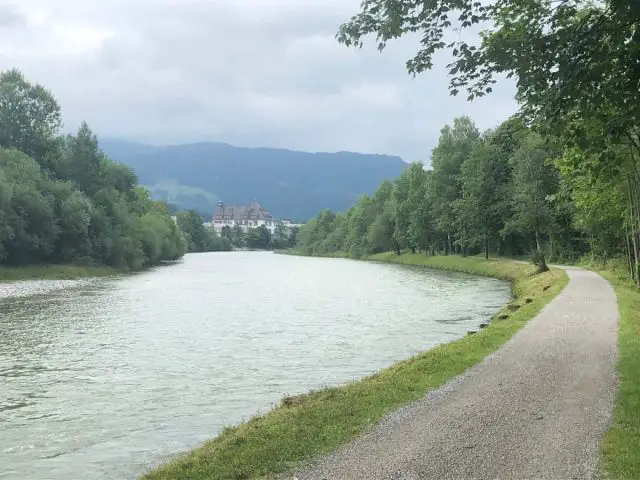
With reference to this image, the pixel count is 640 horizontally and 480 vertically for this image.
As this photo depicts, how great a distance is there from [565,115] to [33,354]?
18.8 m

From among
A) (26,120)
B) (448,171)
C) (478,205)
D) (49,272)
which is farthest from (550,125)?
(26,120)

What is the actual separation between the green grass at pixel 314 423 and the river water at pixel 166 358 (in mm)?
1692

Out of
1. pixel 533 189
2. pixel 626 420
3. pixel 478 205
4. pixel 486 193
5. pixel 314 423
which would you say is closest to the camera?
pixel 626 420

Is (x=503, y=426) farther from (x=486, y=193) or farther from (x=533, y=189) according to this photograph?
(x=486, y=193)

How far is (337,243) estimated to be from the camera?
6225 inches

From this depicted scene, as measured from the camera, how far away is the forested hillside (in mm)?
64312

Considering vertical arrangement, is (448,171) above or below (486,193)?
above

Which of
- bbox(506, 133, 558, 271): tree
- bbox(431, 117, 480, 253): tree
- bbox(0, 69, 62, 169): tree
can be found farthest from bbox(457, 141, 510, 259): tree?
bbox(0, 69, 62, 169): tree

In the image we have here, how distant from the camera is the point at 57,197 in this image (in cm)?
7200

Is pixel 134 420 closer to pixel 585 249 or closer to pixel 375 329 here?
pixel 375 329

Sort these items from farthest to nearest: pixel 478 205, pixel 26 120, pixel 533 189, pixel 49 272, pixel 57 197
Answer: pixel 26 120
pixel 478 205
pixel 57 197
pixel 49 272
pixel 533 189

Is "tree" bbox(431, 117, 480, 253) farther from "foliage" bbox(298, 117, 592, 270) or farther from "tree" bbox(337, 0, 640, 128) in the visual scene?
"tree" bbox(337, 0, 640, 128)

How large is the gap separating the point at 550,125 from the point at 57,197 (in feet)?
227

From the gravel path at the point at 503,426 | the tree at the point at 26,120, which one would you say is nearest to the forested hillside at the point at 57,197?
the tree at the point at 26,120
